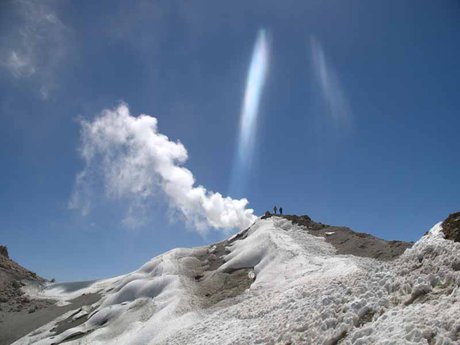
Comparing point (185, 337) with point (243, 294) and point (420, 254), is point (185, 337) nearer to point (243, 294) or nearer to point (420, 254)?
point (243, 294)

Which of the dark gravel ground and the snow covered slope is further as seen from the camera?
the dark gravel ground

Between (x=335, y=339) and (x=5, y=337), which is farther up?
(x=5, y=337)

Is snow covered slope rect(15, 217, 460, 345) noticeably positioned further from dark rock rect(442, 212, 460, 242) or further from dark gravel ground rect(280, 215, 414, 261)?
dark gravel ground rect(280, 215, 414, 261)

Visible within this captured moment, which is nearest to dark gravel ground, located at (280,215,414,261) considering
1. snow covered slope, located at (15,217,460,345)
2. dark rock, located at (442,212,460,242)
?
snow covered slope, located at (15,217,460,345)

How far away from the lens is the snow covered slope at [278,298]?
12.2 meters

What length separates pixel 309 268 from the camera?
2678 centimetres

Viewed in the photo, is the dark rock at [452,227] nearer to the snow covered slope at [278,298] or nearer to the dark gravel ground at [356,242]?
the snow covered slope at [278,298]

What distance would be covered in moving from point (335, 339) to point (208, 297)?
19.4 m

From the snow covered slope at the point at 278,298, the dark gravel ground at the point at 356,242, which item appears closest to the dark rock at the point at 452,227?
the snow covered slope at the point at 278,298

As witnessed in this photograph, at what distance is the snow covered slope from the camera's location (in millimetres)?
12242

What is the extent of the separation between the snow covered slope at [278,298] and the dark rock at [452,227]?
0.39m

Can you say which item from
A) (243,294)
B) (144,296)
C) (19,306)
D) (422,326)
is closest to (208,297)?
(243,294)

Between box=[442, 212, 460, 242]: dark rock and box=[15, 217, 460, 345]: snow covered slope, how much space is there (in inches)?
15.2

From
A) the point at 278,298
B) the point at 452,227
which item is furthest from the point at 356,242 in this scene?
the point at 452,227
